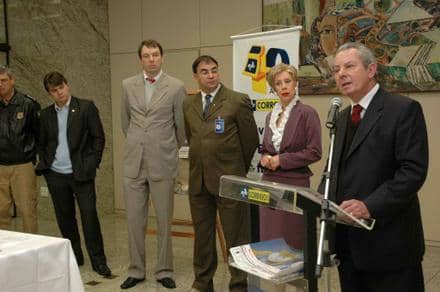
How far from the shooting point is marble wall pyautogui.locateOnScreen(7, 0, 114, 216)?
580 centimetres

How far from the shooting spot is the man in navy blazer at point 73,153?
3713 millimetres

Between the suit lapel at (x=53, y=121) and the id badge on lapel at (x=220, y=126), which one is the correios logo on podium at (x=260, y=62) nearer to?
the id badge on lapel at (x=220, y=126)

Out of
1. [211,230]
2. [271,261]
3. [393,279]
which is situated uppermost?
[271,261]

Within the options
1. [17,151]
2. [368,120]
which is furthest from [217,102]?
[17,151]

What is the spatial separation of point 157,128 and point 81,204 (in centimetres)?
92

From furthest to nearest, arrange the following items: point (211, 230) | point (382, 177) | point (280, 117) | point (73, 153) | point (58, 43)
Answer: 1. point (58, 43)
2. point (73, 153)
3. point (211, 230)
4. point (280, 117)
5. point (382, 177)

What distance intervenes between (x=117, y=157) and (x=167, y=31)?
1665 millimetres

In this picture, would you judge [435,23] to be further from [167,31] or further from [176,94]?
[167,31]

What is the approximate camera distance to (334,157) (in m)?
2.00

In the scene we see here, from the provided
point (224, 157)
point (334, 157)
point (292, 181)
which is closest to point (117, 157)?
point (224, 157)

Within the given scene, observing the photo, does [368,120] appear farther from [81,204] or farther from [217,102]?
[81,204]

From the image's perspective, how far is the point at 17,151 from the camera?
12.6 feet

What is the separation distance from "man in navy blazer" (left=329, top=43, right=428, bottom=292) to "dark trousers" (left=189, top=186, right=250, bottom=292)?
4.14 ft

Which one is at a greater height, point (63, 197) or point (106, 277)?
point (63, 197)
